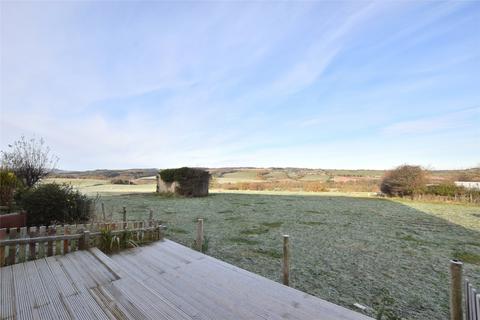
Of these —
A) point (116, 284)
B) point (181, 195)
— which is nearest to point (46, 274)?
point (116, 284)

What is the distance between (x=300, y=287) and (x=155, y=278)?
218 centimetres

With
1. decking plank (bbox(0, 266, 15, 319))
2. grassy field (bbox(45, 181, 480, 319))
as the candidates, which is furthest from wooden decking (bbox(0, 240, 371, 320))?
grassy field (bbox(45, 181, 480, 319))

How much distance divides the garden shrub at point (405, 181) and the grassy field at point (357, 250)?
667cm

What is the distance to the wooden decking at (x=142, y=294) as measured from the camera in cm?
223

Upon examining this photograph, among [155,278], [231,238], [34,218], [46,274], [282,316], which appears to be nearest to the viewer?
[282,316]

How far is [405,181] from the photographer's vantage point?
1708 centimetres

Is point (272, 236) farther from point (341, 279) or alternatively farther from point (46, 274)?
point (46, 274)

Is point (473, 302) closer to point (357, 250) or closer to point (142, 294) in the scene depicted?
point (142, 294)

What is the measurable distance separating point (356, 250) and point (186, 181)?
13844 mm

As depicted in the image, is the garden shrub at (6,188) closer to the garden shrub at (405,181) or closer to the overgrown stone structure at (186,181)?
the overgrown stone structure at (186,181)

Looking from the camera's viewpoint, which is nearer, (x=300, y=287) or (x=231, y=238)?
(x=300, y=287)

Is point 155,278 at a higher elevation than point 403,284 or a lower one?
higher

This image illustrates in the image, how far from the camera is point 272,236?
22.9 feet

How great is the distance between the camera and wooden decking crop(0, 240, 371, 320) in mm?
2227
